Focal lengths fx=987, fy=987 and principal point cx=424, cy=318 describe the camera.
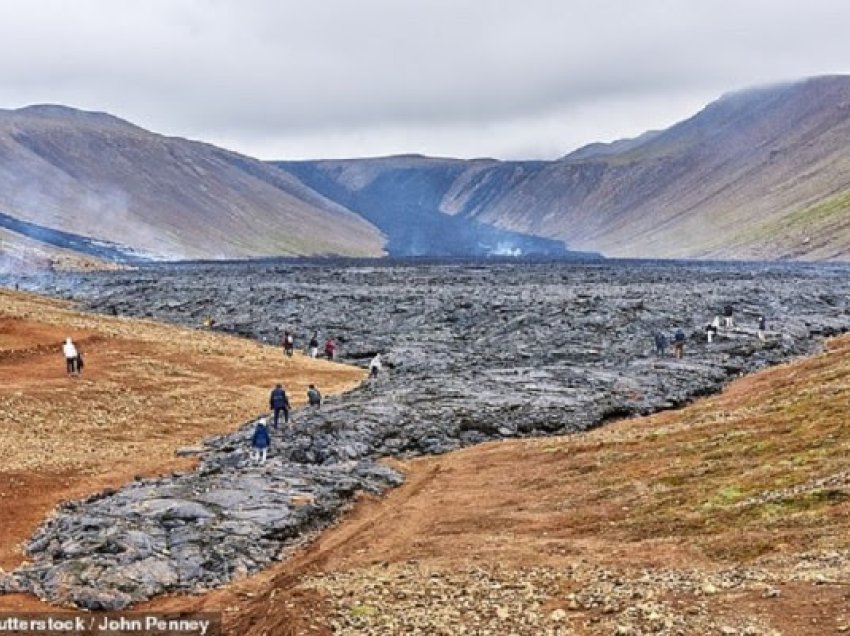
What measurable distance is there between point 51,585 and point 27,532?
173 inches

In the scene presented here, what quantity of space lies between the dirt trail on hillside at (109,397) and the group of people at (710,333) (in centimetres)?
1670

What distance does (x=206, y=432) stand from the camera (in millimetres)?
37562

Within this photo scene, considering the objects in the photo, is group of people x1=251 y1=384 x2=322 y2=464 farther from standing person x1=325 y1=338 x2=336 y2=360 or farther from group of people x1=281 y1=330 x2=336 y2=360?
standing person x1=325 y1=338 x2=336 y2=360

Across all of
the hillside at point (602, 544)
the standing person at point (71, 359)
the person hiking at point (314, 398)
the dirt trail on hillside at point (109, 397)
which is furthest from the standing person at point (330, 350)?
the hillside at point (602, 544)

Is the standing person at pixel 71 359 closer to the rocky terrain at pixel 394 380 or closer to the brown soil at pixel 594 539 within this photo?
the brown soil at pixel 594 539

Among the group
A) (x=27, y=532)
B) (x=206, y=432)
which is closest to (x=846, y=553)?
(x=27, y=532)

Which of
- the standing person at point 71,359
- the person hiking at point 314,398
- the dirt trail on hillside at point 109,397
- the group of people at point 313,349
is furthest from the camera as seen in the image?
the group of people at point 313,349

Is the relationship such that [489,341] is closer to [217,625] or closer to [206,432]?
[206,432]

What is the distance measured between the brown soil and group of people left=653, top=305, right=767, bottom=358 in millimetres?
16979

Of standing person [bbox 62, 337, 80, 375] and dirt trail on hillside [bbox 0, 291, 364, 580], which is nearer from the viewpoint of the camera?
dirt trail on hillside [bbox 0, 291, 364, 580]

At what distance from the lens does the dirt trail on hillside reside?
29.4 m

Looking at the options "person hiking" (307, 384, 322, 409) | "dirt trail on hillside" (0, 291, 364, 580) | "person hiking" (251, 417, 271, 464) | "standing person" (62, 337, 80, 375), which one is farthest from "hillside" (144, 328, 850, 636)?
"standing person" (62, 337, 80, 375)

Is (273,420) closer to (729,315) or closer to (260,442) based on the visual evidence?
(260,442)

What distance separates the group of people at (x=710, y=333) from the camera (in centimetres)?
5272
